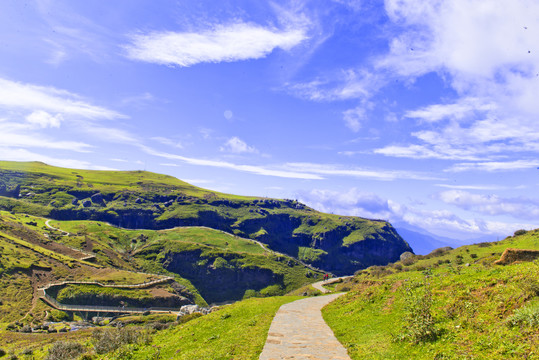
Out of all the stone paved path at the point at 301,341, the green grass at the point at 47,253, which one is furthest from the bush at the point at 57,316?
the stone paved path at the point at 301,341

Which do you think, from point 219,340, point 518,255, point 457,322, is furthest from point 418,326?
point 518,255

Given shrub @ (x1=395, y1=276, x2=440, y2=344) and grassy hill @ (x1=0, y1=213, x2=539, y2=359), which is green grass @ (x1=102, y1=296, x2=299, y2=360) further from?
shrub @ (x1=395, y1=276, x2=440, y2=344)

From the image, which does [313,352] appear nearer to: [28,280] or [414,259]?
[414,259]

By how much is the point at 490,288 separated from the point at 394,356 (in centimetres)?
827

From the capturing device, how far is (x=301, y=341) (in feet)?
63.4

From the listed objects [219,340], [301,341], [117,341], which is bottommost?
[117,341]

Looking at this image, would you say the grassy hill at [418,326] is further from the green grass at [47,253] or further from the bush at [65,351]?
the green grass at [47,253]

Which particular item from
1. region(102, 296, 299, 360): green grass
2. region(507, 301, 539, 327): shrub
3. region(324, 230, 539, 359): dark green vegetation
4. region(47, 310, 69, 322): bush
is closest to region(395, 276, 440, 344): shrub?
region(324, 230, 539, 359): dark green vegetation

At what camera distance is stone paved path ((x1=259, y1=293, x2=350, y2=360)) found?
16.2m

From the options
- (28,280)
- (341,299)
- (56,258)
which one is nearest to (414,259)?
(341,299)

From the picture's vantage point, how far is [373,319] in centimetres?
2319

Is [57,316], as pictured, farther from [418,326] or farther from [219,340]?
[418,326]

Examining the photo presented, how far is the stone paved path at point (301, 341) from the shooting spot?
53.2ft

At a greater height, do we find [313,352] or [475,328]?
[475,328]
